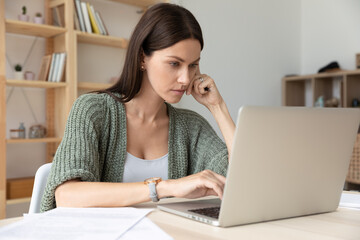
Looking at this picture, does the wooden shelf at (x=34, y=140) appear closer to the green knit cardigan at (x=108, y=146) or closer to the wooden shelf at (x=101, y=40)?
the wooden shelf at (x=101, y=40)

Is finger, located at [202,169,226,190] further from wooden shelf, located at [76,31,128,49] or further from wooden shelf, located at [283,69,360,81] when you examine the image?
wooden shelf, located at [283,69,360,81]

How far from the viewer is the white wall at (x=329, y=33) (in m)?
4.35

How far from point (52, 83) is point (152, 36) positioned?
5.40 ft

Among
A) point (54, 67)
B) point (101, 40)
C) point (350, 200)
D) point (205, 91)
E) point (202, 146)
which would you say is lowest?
point (350, 200)

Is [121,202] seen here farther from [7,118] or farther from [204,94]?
[7,118]

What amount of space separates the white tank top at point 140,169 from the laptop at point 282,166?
435 mm

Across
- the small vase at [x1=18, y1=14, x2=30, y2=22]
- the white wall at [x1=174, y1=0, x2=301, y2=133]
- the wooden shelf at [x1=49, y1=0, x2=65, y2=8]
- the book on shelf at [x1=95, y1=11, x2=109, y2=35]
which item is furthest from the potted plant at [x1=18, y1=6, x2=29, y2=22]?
the white wall at [x1=174, y1=0, x2=301, y2=133]

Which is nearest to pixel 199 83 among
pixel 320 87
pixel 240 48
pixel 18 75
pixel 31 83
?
pixel 31 83

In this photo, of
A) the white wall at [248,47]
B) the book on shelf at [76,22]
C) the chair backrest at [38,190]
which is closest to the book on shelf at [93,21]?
the book on shelf at [76,22]

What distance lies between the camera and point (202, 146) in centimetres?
159

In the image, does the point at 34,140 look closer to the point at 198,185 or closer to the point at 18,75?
the point at 18,75

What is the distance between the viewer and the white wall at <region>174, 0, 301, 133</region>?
12.8 feet

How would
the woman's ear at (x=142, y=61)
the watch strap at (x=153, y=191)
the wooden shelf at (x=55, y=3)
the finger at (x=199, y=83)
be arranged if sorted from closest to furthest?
the watch strap at (x=153, y=191), the woman's ear at (x=142, y=61), the finger at (x=199, y=83), the wooden shelf at (x=55, y=3)

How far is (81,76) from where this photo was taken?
3.34m
